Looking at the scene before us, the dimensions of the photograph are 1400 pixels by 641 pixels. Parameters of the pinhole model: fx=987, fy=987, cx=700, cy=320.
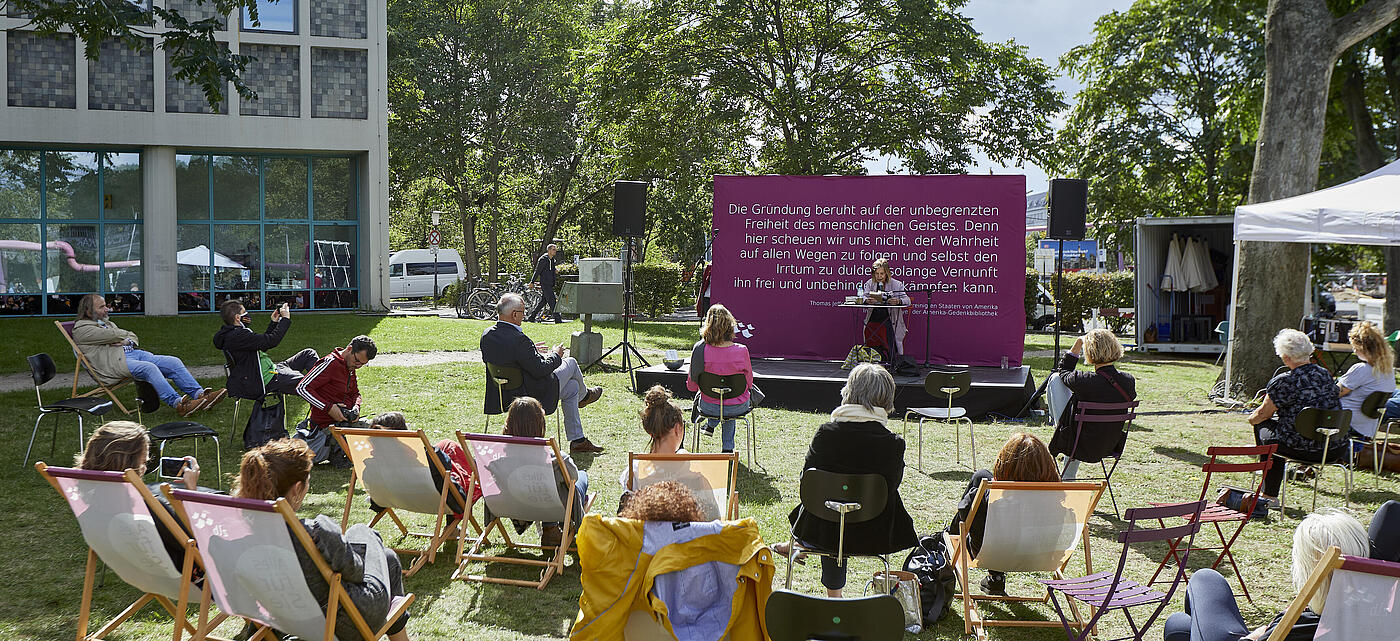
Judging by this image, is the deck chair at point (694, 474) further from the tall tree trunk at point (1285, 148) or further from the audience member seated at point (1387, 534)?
the tall tree trunk at point (1285, 148)

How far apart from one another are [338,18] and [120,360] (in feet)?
48.7

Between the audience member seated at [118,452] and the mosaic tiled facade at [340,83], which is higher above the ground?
the mosaic tiled facade at [340,83]

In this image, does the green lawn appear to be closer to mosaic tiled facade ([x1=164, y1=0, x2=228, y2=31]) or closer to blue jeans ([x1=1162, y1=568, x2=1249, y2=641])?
blue jeans ([x1=1162, y1=568, x2=1249, y2=641])

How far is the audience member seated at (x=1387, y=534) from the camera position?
133 inches

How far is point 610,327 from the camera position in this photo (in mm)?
18500

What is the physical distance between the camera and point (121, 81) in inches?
781

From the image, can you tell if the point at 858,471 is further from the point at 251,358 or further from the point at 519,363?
the point at 251,358

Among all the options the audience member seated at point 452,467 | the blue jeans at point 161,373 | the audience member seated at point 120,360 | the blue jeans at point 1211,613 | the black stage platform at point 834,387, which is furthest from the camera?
the black stage platform at point 834,387

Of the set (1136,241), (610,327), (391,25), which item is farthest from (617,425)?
(391,25)

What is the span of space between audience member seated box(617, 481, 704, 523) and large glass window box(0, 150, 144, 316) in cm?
2094

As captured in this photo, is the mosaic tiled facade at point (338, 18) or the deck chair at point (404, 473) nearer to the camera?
the deck chair at point (404, 473)

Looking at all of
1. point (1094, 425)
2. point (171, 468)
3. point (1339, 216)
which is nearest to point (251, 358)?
point (171, 468)

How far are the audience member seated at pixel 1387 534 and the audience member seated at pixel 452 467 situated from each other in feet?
11.8

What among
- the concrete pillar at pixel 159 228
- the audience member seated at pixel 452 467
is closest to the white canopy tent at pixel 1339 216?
the audience member seated at pixel 452 467
